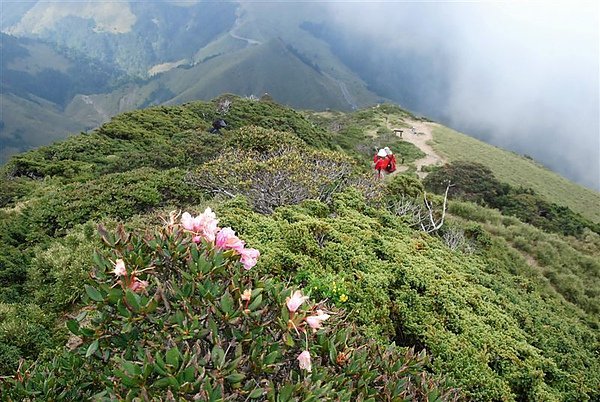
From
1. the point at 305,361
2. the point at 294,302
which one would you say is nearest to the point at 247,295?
the point at 294,302

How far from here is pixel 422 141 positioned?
4634cm

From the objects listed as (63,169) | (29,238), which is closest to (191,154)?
(63,169)

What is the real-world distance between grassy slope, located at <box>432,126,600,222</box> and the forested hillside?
74.8 feet

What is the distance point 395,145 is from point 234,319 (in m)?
40.8

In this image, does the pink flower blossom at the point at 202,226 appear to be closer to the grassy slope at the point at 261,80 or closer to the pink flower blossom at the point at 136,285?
the pink flower blossom at the point at 136,285

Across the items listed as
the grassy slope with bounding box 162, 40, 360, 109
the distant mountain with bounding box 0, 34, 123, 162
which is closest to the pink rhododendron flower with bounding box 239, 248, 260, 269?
the distant mountain with bounding box 0, 34, 123, 162

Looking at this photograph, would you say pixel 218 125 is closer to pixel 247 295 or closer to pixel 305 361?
pixel 247 295

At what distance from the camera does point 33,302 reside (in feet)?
23.7

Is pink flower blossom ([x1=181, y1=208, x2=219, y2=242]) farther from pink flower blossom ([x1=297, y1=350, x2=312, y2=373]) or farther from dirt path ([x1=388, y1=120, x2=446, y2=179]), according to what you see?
dirt path ([x1=388, y1=120, x2=446, y2=179])

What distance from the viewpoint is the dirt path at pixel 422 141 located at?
36737mm

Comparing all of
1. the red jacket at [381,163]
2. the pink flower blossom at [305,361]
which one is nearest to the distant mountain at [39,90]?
the red jacket at [381,163]

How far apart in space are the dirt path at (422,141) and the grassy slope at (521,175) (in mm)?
846

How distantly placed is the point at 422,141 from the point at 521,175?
1006cm

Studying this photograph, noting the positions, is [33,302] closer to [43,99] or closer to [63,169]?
[63,169]
